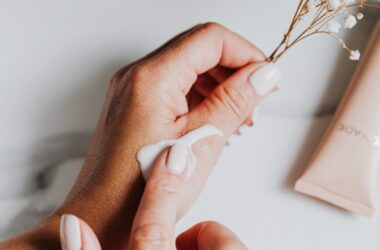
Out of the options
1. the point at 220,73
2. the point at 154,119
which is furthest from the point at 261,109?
the point at 154,119

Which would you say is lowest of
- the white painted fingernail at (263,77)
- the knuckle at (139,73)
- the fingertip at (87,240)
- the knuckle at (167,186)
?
the fingertip at (87,240)

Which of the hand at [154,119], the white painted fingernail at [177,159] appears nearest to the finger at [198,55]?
the hand at [154,119]

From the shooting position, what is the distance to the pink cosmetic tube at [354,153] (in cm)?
82

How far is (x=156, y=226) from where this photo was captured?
0.60 metres

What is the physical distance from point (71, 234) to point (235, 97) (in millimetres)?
303

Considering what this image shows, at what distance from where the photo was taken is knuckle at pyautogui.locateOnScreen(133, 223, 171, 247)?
59 centimetres

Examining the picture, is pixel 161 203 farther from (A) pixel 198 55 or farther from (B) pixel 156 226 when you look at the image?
(A) pixel 198 55

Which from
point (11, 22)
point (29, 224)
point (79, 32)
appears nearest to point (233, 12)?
point (79, 32)

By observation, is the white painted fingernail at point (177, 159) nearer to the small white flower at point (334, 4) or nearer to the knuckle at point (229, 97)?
the knuckle at point (229, 97)

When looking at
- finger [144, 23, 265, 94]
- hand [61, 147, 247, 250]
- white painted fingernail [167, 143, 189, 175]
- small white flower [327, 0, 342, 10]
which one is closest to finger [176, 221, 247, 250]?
hand [61, 147, 247, 250]

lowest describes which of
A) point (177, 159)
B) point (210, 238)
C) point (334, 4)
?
point (210, 238)

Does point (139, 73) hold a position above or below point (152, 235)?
above

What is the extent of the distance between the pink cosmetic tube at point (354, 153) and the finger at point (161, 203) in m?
0.27

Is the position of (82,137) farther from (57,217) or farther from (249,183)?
(249,183)
